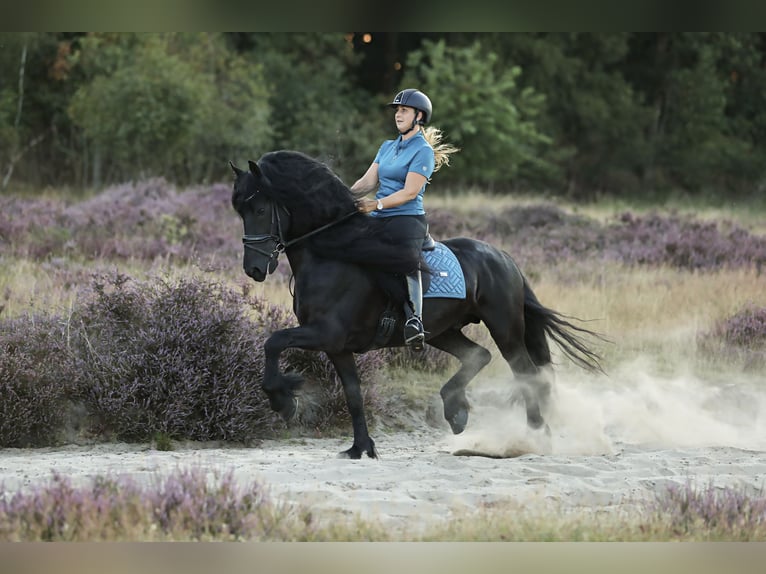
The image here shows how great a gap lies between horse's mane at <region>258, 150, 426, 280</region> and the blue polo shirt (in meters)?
0.23

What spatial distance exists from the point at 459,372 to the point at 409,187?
1.62 meters

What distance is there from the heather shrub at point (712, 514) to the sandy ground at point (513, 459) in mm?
206

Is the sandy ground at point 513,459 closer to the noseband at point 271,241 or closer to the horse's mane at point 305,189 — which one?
the noseband at point 271,241

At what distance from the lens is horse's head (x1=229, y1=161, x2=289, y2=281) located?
6910 mm

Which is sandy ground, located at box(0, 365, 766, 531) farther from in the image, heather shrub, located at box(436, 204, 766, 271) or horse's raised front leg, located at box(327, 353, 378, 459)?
heather shrub, located at box(436, 204, 766, 271)

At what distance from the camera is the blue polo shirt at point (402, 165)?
23.4 ft

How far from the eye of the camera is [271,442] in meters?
8.47

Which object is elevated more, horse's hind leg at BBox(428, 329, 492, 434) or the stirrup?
the stirrup

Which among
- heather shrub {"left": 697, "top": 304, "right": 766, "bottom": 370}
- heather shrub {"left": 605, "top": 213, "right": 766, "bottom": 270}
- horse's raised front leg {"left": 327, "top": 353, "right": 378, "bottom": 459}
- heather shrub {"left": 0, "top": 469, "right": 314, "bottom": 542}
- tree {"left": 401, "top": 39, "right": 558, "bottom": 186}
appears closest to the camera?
heather shrub {"left": 0, "top": 469, "right": 314, "bottom": 542}

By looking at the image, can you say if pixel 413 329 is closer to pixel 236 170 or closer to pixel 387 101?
pixel 236 170

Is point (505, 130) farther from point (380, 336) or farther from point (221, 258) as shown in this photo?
point (380, 336)

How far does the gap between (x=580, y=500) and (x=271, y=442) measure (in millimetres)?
3054

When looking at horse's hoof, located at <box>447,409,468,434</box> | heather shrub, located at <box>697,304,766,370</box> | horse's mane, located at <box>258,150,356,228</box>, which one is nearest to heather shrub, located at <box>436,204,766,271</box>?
heather shrub, located at <box>697,304,766,370</box>

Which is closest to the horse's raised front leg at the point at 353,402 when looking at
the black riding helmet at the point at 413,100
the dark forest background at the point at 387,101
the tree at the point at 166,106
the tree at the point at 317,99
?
the black riding helmet at the point at 413,100
